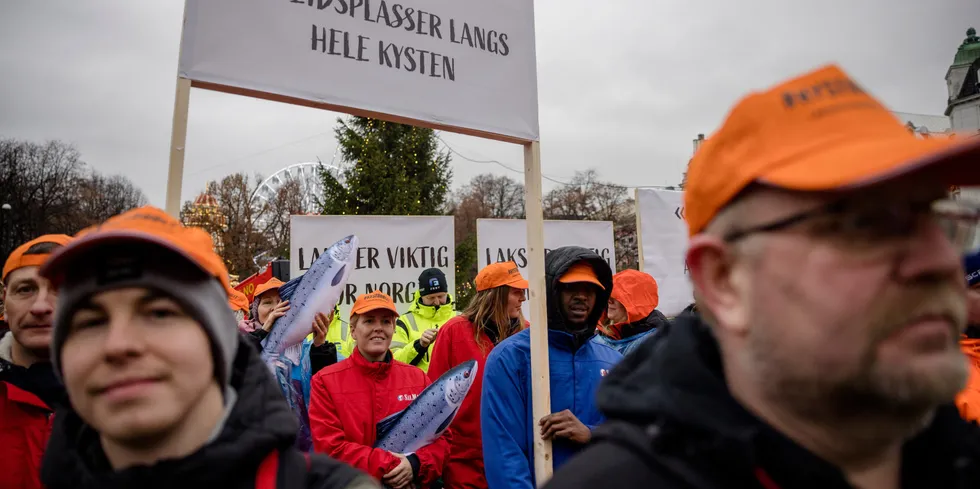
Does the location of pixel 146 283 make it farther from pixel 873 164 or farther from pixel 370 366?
pixel 370 366

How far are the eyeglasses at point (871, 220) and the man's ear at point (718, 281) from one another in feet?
0.42

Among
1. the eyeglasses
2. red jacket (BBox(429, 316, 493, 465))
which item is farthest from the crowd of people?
red jacket (BBox(429, 316, 493, 465))

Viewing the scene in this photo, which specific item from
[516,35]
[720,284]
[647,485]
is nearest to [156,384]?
[647,485]

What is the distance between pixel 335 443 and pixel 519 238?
4.09 meters

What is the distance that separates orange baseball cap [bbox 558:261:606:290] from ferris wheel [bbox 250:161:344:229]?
2398 cm

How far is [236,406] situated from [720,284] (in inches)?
42.1

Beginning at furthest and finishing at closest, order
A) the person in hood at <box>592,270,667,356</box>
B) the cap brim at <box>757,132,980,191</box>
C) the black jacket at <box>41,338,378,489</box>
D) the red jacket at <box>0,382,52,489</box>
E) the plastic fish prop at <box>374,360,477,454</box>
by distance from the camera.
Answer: the person in hood at <box>592,270,667,356</box>, the plastic fish prop at <box>374,360,477,454</box>, the red jacket at <box>0,382,52,489</box>, the black jacket at <box>41,338,378,489</box>, the cap brim at <box>757,132,980,191</box>

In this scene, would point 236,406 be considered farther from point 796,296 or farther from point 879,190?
point 879,190

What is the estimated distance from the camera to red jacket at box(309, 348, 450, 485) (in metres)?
3.41

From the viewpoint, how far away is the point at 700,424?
111 centimetres

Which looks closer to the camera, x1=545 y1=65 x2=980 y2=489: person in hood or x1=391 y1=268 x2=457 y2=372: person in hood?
x1=545 y1=65 x2=980 y2=489: person in hood

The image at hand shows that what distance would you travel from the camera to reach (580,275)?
3.50m

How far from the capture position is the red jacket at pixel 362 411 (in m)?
3.41

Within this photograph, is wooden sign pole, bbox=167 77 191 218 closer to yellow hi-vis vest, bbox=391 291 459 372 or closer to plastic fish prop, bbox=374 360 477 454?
plastic fish prop, bbox=374 360 477 454
